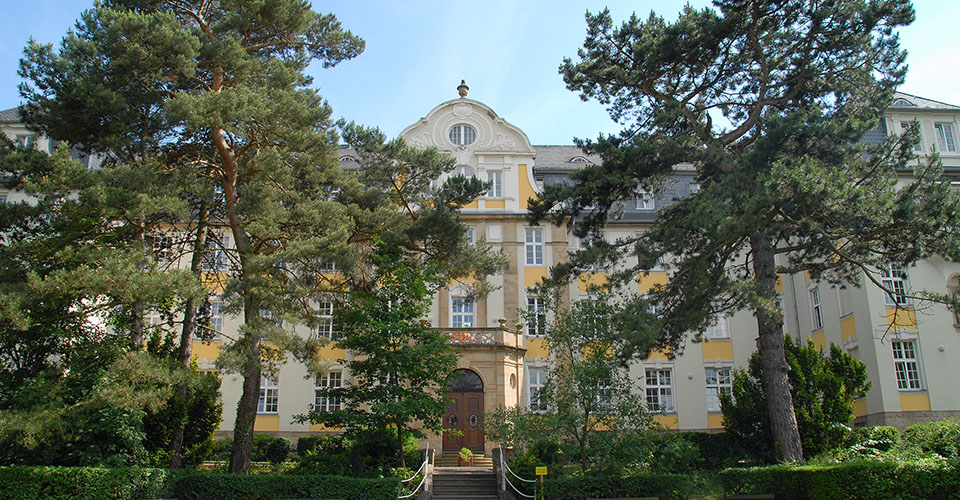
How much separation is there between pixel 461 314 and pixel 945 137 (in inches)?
760

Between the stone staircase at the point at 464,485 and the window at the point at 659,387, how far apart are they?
31.0 feet

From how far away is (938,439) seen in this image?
1711 cm

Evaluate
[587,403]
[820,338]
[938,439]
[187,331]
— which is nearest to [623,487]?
[587,403]

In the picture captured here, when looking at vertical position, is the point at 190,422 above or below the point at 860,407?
below

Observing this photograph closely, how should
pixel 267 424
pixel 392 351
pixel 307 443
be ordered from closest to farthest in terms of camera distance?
pixel 392 351 → pixel 307 443 → pixel 267 424

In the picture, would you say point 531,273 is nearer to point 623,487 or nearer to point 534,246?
point 534,246

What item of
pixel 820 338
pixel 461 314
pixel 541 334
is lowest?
pixel 820 338

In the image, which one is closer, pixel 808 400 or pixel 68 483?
pixel 68 483

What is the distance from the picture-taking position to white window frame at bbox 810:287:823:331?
1076 inches

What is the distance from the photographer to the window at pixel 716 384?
28.8 meters

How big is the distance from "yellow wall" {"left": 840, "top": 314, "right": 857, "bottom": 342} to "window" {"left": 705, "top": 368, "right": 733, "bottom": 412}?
15.5ft

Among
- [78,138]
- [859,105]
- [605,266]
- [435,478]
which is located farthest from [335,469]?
[859,105]

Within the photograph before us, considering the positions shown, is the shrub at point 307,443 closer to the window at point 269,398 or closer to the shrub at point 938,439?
the window at point 269,398

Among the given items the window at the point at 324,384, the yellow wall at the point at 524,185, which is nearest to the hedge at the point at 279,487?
the window at the point at 324,384
